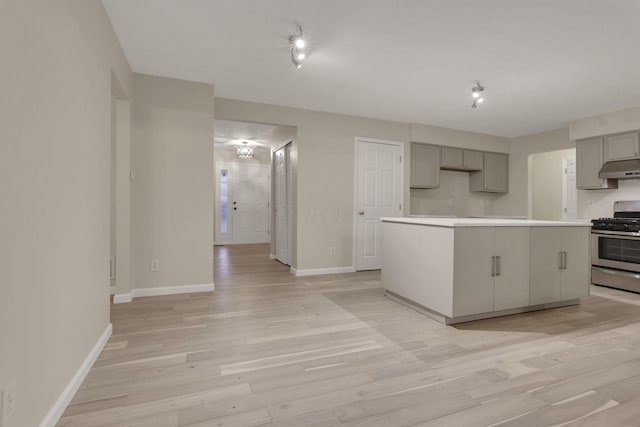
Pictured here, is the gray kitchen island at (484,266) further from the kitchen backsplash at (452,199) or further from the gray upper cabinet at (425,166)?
the kitchen backsplash at (452,199)

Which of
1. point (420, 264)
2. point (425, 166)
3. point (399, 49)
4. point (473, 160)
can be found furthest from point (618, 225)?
point (399, 49)

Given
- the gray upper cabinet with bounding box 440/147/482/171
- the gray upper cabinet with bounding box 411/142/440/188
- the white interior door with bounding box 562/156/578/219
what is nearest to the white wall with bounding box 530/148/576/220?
the white interior door with bounding box 562/156/578/219

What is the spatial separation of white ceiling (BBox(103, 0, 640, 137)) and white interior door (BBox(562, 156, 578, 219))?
7.11 feet

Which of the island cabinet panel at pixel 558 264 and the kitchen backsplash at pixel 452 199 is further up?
the kitchen backsplash at pixel 452 199

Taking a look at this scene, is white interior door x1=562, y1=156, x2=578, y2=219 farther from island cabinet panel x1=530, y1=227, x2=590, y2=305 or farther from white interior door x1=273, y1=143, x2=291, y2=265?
white interior door x1=273, y1=143, x2=291, y2=265

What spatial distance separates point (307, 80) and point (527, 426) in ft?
11.4

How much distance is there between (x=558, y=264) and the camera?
3.14 meters

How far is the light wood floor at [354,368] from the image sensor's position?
1.53m

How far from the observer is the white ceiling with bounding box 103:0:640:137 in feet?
7.56

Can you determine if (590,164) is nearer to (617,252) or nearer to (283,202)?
(617,252)

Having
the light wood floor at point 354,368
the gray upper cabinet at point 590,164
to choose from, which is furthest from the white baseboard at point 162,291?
the gray upper cabinet at point 590,164

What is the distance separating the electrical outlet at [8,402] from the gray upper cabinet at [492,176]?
669 cm

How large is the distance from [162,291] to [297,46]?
293 centimetres

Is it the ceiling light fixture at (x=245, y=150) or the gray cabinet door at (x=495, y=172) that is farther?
the ceiling light fixture at (x=245, y=150)
